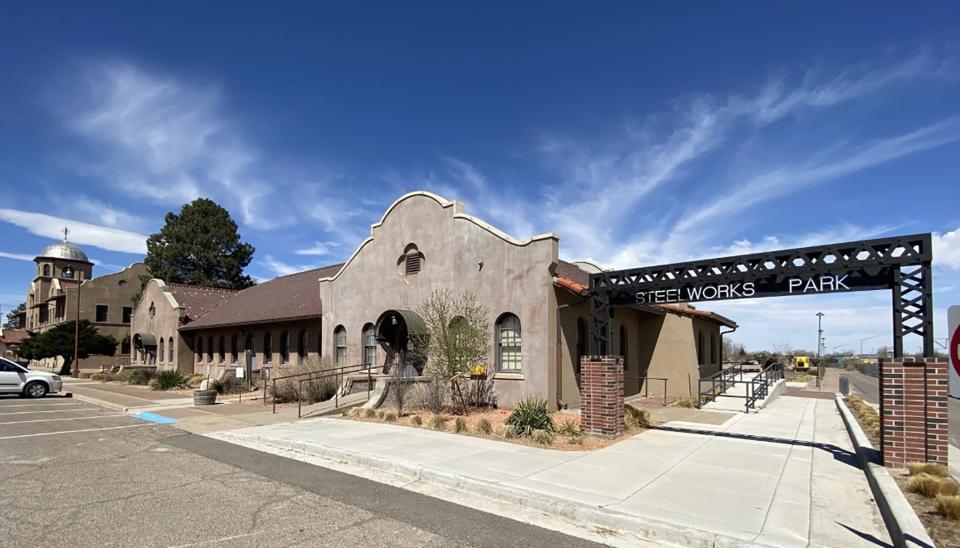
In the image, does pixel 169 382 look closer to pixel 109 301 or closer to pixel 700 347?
pixel 700 347

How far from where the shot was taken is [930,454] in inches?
361

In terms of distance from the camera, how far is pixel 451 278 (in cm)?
1866

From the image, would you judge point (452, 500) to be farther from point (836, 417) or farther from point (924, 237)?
point (836, 417)

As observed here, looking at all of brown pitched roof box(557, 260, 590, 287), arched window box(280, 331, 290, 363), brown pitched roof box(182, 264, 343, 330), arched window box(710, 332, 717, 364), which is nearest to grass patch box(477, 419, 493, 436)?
brown pitched roof box(557, 260, 590, 287)

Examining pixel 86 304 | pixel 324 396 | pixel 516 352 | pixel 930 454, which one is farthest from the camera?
pixel 86 304

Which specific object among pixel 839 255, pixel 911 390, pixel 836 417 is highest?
pixel 839 255

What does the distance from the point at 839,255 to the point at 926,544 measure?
617 centimetres

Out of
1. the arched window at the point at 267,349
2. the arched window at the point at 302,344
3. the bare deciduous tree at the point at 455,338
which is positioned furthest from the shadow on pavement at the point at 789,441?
the arched window at the point at 267,349

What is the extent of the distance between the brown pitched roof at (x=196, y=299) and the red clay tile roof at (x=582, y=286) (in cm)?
2554

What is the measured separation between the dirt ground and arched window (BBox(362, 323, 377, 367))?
17.2 feet

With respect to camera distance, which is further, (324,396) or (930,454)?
(324,396)

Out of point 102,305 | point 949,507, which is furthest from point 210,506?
point 102,305

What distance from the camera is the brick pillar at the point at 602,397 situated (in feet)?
40.1

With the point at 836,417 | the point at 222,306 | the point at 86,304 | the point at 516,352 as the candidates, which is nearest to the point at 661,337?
the point at 836,417
